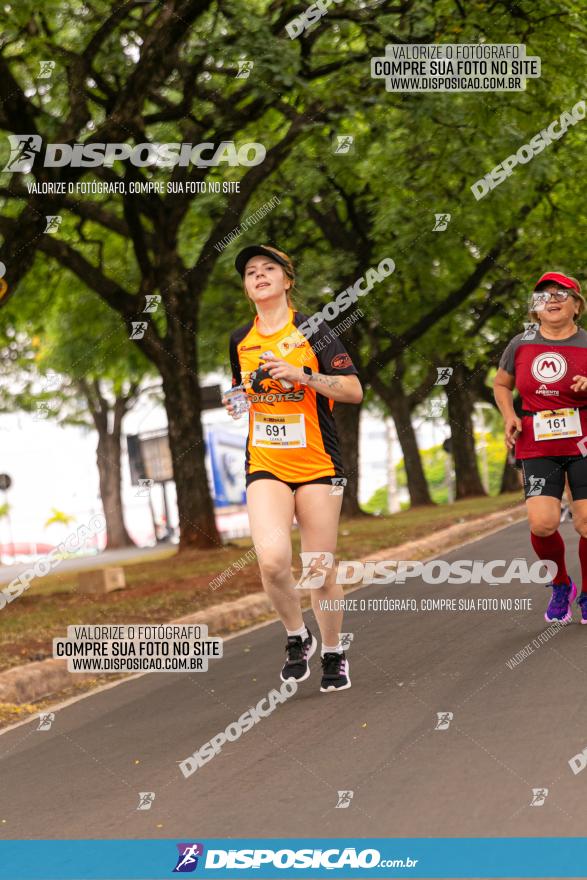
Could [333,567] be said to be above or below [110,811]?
above

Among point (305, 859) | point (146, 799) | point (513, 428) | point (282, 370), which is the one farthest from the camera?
point (513, 428)

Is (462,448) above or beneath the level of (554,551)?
beneath

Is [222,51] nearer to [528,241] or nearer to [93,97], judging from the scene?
[93,97]

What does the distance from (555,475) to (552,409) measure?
1.40ft

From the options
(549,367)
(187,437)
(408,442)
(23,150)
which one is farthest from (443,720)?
(408,442)

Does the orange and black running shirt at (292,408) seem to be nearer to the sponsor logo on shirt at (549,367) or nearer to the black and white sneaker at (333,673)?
the black and white sneaker at (333,673)

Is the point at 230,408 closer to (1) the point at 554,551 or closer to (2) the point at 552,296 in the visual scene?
(2) the point at 552,296

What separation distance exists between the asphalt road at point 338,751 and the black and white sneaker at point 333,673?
9 centimetres

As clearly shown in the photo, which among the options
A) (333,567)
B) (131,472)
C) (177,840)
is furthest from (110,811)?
(131,472)

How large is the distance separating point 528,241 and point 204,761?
21.6 meters

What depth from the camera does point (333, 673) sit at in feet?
23.1

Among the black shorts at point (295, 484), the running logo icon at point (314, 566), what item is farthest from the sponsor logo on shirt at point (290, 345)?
the running logo icon at point (314, 566)

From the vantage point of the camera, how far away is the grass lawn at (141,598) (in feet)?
35.2

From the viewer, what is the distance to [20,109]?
593 inches
